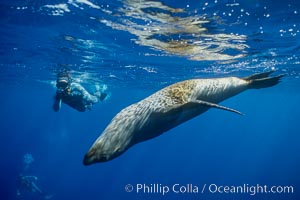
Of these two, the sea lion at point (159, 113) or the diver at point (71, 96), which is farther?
the diver at point (71, 96)

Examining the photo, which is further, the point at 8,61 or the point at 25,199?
the point at 25,199

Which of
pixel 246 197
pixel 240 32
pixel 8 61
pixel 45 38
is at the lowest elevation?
pixel 246 197

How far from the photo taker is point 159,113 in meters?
5.00

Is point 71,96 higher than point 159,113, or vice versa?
point 159,113

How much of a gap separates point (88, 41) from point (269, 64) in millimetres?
13739

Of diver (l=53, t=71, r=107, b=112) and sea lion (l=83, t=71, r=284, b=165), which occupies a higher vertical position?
sea lion (l=83, t=71, r=284, b=165)

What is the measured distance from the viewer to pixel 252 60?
20891 millimetres

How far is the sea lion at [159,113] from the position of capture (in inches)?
166

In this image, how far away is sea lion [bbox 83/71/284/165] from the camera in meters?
4.21

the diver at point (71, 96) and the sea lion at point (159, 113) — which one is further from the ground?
the sea lion at point (159, 113)

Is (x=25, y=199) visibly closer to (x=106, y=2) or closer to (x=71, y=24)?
(x=71, y=24)

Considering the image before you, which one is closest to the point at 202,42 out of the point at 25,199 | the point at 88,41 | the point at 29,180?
the point at 88,41

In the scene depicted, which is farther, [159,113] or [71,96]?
[71,96]

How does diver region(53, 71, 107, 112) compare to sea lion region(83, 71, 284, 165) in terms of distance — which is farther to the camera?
diver region(53, 71, 107, 112)
